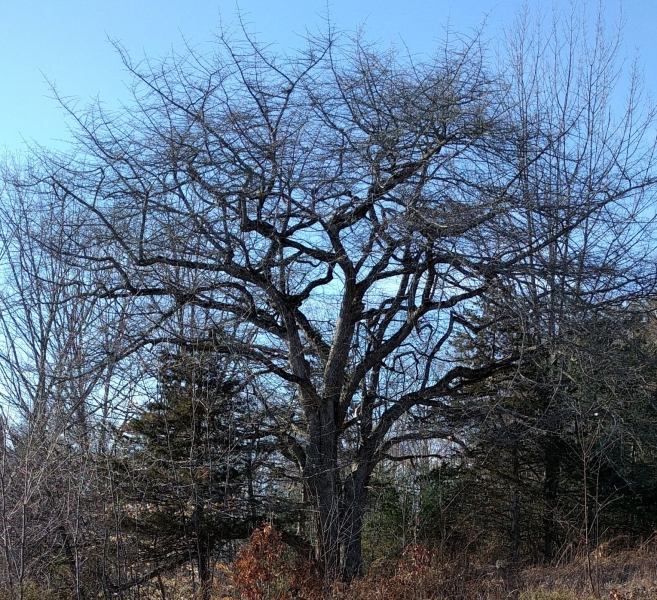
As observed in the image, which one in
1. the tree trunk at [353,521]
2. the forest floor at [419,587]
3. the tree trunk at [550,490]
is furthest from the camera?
the tree trunk at [550,490]

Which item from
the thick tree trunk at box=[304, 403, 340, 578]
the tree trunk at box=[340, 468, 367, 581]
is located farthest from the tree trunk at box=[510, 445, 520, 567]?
the thick tree trunk at box=[304, 403, 340, 578]

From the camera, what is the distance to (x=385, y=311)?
10047mm

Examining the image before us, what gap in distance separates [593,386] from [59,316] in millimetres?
10350

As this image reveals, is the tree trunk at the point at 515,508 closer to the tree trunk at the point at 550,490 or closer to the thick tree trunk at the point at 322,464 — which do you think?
the tree trunk at the point at 550,490

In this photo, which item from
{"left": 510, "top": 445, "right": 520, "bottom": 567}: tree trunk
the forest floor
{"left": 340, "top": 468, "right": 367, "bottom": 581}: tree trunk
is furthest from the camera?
{"left": 510, "top": 445, "right": 520, "bottom": 567}: tree trunk

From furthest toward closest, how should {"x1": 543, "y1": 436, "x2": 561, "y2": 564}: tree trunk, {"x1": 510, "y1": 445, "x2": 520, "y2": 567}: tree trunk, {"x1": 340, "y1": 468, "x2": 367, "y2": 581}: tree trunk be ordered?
{"x1": 543, "y1": 436, "x2": 561, "y2": 564}: tree trunk < {"x1": 510, "y1": 445, "x2": 520, "y2": 567}: tree trunk < {"x1": 340, "y1": 468, "x2": 367, "y2": 581}: tree trunk

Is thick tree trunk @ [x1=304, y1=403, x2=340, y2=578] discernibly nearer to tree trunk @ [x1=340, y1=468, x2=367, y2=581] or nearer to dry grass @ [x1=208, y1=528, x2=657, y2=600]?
tree trunk @ [x1=340, y1=468, x2=367, y2=581]

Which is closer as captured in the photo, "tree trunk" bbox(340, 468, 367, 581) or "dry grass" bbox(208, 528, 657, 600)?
"dry grass" bbox(208, 528, 657, 600)

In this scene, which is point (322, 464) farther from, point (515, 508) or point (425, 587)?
point (515, 508)

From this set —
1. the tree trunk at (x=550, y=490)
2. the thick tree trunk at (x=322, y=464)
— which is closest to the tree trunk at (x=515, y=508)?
the tree trunk at (x=550, y=490)

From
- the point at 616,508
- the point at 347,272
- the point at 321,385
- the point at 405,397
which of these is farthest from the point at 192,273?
the point at 616,508

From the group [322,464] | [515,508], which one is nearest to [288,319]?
[322,464]

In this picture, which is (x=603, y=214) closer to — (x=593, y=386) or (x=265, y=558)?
(x=593, y=386)

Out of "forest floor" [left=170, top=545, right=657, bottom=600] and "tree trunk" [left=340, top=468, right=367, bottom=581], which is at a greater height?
"tree trunk" [left=340, top=468, right=367, bottom=581]
